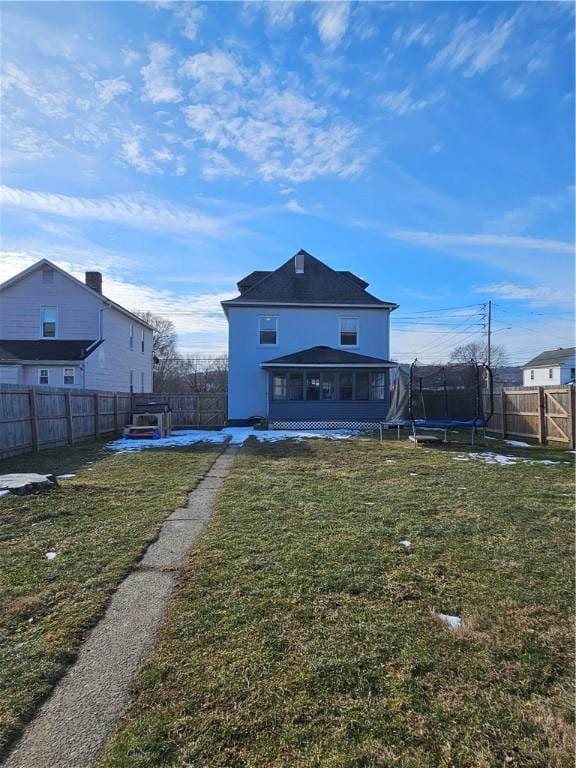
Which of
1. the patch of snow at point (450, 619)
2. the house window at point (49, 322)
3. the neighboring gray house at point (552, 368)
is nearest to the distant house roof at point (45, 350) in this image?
the house window at point (49, 322)

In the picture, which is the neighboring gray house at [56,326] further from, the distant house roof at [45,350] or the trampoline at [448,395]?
the trampoline at [448,395]

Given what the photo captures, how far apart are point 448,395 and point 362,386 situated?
6689mm

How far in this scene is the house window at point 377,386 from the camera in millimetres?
20000

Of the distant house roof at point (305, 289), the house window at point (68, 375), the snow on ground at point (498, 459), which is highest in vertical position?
the distant house roof at point (305, 289)

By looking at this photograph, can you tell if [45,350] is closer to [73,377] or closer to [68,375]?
[68,375]

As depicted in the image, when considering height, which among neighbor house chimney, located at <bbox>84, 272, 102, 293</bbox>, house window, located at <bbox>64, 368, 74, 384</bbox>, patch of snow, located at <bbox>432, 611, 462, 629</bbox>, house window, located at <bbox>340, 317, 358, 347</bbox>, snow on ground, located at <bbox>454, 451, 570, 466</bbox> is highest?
neighbor house chimney, located at <bbox>84, 272, 102, 293</bbox>

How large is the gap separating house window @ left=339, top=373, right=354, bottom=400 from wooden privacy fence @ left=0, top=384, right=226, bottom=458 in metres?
6.42

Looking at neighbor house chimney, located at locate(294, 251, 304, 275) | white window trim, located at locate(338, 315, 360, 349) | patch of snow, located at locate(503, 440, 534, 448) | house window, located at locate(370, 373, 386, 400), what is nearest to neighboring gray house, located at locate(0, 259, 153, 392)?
neighbor house chimney, located at locate(294, 251, 304, 275)

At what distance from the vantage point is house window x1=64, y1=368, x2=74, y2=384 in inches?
765

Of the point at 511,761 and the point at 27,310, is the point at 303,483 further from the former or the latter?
the point at 27,310

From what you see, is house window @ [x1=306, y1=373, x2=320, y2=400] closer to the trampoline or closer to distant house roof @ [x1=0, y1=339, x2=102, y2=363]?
the trampoline

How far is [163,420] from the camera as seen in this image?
17.3m

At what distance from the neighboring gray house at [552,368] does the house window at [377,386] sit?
2522cm

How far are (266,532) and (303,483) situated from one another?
277 cm
